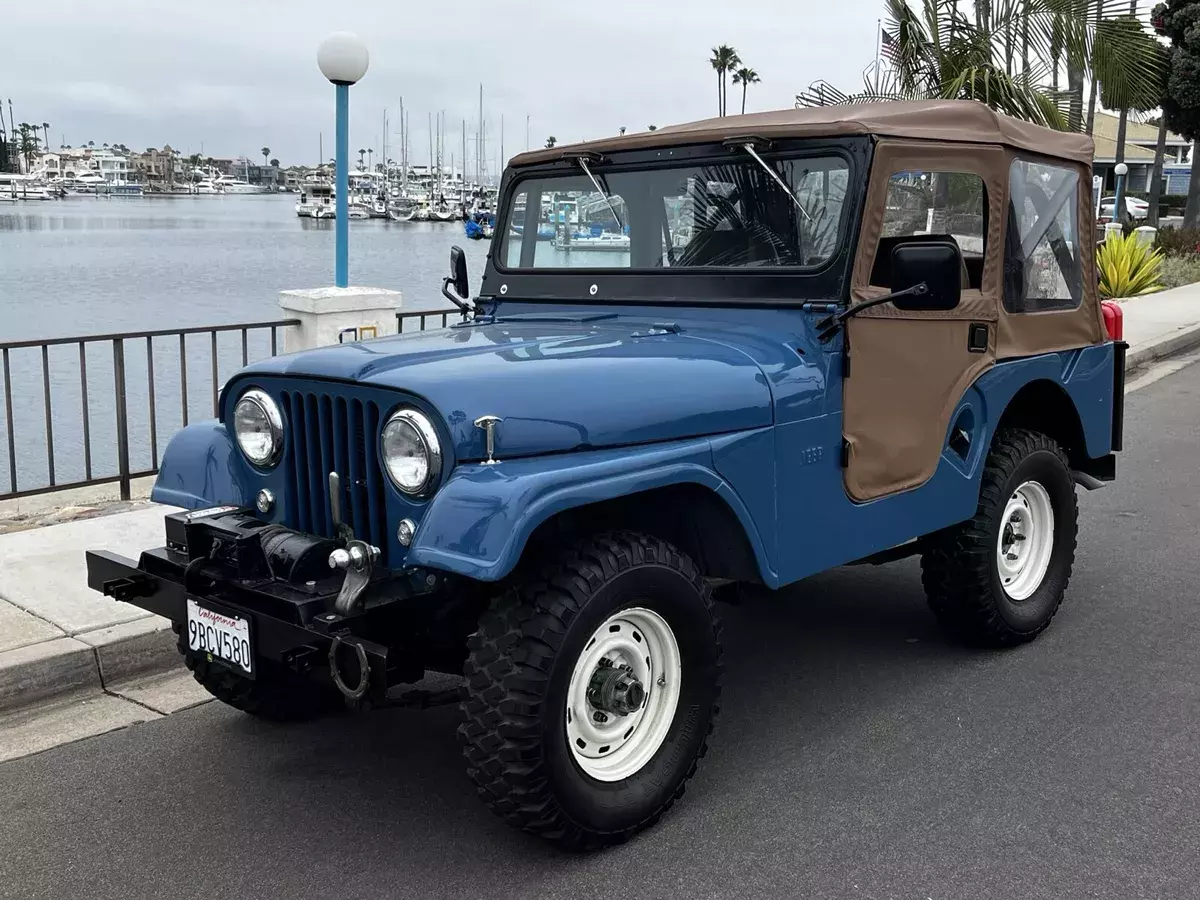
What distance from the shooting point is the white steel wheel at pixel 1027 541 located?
4.69 m

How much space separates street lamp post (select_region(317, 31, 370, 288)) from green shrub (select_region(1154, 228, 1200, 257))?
2025 centimetres

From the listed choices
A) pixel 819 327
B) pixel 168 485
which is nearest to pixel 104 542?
pixel 168 485

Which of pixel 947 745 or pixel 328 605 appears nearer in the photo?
pixel 328 605

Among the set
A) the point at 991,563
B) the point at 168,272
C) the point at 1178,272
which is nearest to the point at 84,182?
the point at 168,272

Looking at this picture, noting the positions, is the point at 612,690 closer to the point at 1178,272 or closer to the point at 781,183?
the point at 781,183

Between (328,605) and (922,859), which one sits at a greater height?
(328,605)

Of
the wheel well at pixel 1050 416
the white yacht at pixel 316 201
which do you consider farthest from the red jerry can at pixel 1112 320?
the white yacht at pixel 316 201

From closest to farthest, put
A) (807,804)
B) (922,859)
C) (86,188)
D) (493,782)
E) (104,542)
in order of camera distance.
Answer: (493,782) < (922,859) < (807,804) < (104,542) < (86,188)

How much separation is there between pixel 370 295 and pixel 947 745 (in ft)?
18.0

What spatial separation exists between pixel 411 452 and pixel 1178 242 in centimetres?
2549

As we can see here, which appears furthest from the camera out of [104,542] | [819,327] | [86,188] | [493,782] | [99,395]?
[86,188]

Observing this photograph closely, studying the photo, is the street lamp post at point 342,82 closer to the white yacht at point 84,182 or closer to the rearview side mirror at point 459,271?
the rearview side mirror at point 459,271

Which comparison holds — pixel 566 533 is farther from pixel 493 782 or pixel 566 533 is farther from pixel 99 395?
pixel 99 395

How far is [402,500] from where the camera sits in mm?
2953
